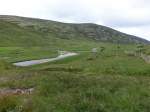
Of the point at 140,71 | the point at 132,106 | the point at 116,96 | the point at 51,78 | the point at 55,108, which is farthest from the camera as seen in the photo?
the point at 140,71

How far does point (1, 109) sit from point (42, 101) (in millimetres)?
1782

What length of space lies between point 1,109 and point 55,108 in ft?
7.29

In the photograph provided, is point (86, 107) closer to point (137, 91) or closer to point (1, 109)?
point (1, 109)

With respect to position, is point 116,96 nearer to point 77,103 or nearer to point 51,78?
point 77,103

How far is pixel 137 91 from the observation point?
72.2 feet

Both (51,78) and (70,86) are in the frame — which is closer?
(70,86)

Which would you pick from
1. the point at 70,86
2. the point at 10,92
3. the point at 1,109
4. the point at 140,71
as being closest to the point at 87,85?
the point at 70,86

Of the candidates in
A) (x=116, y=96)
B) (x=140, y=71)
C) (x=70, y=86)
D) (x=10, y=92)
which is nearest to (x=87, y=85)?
(x=70, y=86)

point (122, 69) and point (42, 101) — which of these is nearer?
point (42, 101)

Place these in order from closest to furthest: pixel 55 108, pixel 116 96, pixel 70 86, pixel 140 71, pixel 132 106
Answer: pixel 55 108, pixel 132 106, pixel 116 96, pixel 70 86, pixel 140 71

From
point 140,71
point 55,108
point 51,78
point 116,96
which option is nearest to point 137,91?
point 116,96

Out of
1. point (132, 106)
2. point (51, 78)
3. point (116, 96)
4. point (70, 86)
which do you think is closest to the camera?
point (132, 106)

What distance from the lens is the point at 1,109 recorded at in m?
17.1

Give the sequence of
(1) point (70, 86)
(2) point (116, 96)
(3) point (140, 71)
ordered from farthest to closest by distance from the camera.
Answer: (3) point (140, 71)
(1) point (70, 86)
(2) point (116, 96)
